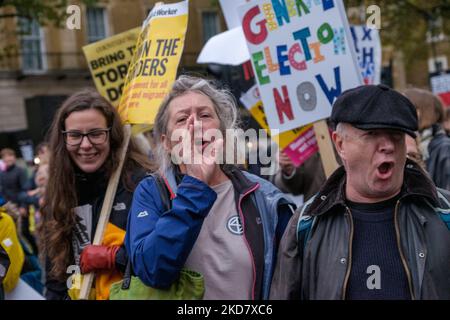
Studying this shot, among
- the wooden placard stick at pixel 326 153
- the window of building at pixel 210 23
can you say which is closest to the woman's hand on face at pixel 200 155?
the wooden placard stick at pixel 326 153

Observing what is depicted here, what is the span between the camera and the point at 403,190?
257 centimetres

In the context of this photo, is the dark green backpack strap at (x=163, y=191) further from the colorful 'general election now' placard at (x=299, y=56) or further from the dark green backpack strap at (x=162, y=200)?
the colorful 'general election now' placard at (x=299, y=56)

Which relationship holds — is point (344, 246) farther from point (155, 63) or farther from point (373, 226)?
point (155, 63)

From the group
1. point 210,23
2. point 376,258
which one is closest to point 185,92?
point 376,258

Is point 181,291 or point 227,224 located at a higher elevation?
point 227,224

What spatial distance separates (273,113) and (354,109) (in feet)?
5.96

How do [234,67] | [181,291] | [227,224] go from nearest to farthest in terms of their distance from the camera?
[181,291] → [227,224] → [234,67]

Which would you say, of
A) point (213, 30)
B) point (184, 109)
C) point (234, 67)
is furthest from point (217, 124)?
point (213, 30)

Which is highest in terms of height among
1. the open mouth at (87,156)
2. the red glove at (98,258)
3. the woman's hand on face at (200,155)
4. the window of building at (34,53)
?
the window of building at (34,53)

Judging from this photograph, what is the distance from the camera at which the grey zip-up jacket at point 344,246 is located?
2.43 metres

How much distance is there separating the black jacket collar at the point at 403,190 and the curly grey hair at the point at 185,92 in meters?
0.56
